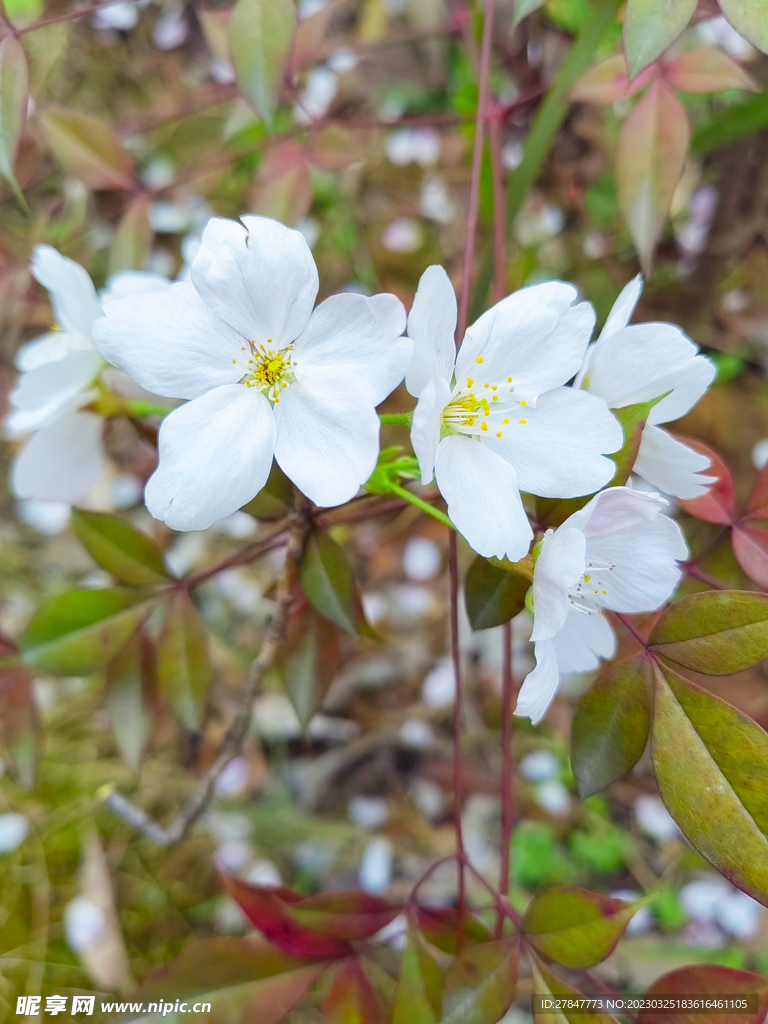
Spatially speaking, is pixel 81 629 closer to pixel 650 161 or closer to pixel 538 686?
pixel 538 686

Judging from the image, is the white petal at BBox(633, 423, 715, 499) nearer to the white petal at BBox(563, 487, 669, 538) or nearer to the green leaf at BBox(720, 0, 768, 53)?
the white petal at BBox(563, 487, 669, 538)

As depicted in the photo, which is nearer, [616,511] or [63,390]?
[616,511]

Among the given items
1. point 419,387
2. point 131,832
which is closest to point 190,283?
point 419,387

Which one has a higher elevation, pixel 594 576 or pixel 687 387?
pixel 687 387

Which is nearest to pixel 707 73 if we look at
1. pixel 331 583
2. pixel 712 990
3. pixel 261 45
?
pixel 261 45

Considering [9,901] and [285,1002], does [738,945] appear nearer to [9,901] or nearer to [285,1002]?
[285,1002]

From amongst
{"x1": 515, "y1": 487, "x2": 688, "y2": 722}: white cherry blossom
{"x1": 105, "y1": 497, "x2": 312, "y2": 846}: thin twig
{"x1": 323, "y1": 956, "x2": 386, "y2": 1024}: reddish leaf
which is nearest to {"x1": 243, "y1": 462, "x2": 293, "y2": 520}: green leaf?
{"x1": 105, "y1": 497, "x2": 312, "y2": 846}: thin twig
